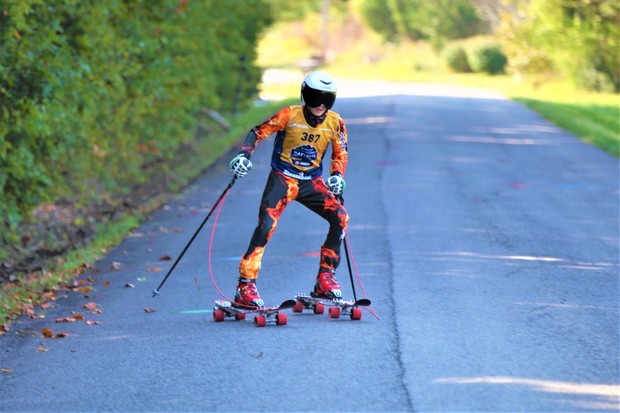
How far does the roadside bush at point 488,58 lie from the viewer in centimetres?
5584

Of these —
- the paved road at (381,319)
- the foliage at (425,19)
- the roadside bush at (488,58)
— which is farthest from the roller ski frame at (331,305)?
the foliage at (425,19)

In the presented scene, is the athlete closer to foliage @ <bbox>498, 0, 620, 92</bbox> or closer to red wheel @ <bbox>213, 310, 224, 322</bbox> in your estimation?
red wheel @ <bbox>213, 310, 224, 322</bbox>

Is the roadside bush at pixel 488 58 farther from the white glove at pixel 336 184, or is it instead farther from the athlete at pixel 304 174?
the white glove at pixel 336 184

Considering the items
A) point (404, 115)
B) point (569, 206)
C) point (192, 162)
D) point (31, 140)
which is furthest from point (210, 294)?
point (404, 115)

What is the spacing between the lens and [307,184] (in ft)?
27.3

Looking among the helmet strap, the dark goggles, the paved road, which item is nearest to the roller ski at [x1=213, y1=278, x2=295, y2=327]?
the paved road

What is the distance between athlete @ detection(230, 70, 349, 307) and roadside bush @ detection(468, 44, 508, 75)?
48870mm

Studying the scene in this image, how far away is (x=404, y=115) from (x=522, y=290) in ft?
65.4

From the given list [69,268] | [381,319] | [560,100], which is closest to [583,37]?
[560,100]

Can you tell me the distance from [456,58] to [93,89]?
47028mm

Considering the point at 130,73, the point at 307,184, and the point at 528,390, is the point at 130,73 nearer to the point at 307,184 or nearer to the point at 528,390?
the point at 307,184

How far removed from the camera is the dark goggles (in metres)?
8.05

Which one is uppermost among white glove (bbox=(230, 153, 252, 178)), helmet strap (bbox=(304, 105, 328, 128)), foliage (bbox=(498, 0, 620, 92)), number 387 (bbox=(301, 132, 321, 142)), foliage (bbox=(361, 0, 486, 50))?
helmet strap (bbox=(304, 105, 328, 128))

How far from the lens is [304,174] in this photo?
27.3ft
